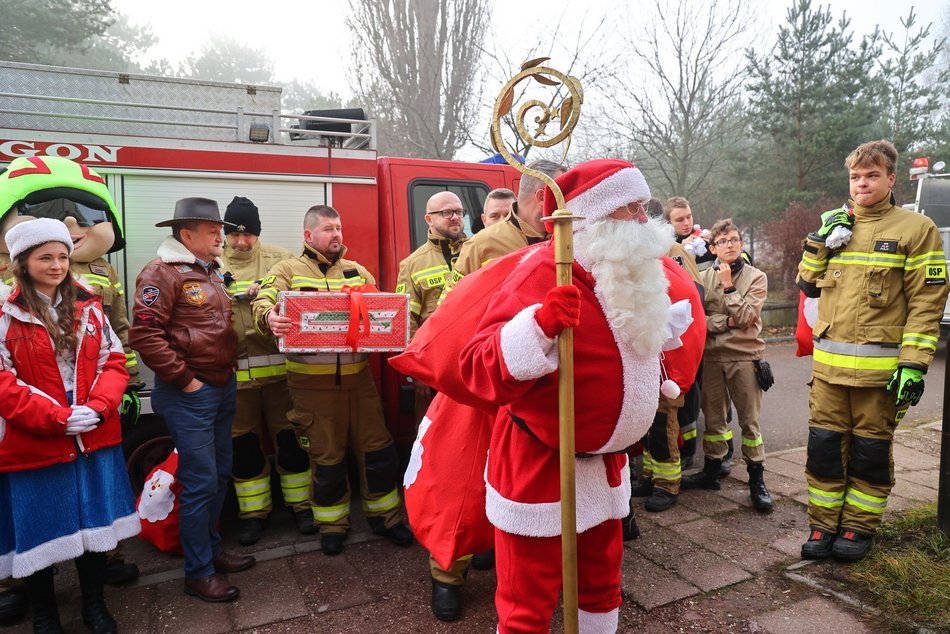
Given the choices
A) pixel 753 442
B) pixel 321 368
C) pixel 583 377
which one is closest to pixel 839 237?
pixel 753 442

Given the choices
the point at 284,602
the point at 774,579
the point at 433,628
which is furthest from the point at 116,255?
the point at 774,579

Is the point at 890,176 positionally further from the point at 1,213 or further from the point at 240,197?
the point at 1,213

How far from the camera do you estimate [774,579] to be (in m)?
3.38

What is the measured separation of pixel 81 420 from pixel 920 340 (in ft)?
13.7

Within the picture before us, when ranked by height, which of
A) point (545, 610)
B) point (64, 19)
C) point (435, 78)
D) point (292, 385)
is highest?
point (64, 19)

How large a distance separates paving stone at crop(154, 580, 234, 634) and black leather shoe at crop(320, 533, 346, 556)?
62cm

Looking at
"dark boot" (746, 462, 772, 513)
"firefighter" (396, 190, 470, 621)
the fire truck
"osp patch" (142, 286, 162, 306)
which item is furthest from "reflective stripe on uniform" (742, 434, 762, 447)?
"osp patch" (142, 286, 162, 306)

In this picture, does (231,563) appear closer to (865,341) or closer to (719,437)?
(719,437)

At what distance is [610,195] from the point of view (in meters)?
2.03

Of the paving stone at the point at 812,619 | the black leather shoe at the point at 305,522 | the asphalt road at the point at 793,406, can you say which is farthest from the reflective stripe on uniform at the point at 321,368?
the asphalt road at the point at 793,406

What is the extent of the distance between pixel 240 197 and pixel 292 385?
4.30 feet

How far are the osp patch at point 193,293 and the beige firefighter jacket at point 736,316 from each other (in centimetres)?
345

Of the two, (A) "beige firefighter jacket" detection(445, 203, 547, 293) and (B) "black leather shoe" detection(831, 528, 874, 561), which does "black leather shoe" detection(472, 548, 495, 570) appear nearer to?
(A) "beige firefighter jacket" detection(445, 203, 547, 293)

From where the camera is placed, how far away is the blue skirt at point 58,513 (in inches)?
108
